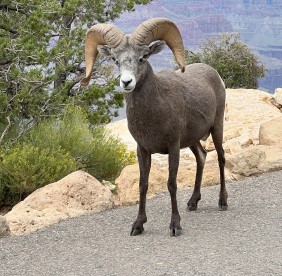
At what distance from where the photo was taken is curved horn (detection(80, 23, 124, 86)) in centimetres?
905

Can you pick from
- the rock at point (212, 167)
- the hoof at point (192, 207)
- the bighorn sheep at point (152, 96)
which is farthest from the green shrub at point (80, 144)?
the bighorn sheep at point (152, 96)

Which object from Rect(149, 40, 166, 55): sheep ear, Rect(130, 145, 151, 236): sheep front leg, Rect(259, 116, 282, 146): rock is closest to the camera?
Rect(149, 40, 166, 55): sheep ear

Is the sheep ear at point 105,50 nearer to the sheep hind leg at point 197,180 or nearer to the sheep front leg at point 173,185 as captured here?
the sheep front leg at point 173,185

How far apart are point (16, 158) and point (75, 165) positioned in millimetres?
1223

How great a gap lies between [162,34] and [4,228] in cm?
325

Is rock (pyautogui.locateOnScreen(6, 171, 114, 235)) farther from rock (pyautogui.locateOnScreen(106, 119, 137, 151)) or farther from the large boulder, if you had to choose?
rock (pyautogui.locateOnScreen(106, 119, 137, 151))

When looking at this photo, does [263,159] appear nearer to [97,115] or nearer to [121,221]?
[121,221]

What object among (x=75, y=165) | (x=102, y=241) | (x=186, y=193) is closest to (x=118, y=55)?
(x=102, y=241)

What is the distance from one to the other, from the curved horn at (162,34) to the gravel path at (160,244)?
2.15m

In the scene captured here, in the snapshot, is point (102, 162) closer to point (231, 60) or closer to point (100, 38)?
point (100, 38)

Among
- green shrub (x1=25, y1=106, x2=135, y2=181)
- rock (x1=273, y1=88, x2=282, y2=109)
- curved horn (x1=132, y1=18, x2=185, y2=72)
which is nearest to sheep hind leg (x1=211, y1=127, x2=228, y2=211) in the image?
curved horn (x1=132, y1=18, x2=185, y2=72)

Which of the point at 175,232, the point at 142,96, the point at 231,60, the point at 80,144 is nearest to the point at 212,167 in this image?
the point at 80,144

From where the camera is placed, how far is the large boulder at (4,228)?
9814 millimetres

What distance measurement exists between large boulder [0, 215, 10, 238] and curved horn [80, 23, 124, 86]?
209cm
